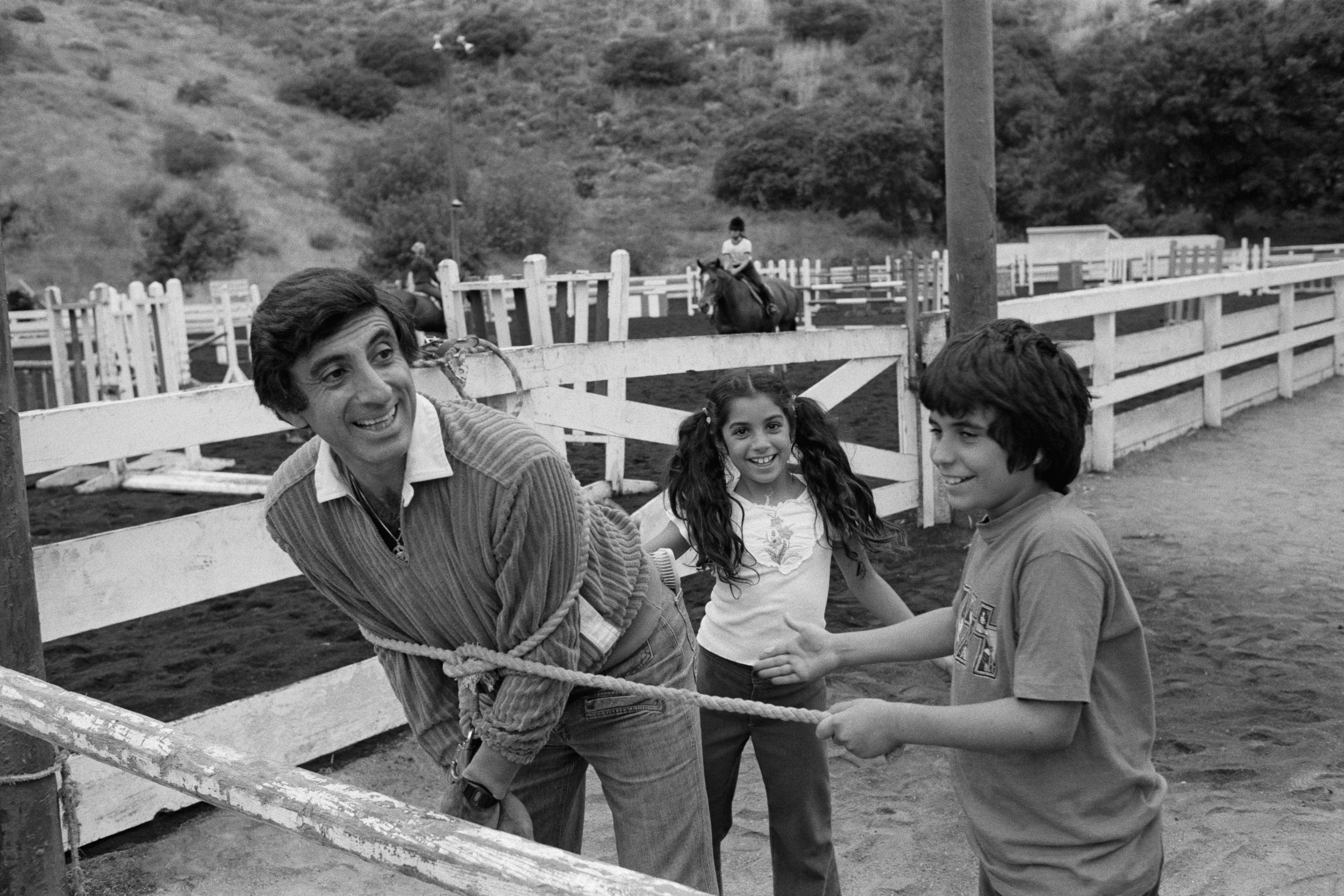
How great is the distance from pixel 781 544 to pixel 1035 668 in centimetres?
124

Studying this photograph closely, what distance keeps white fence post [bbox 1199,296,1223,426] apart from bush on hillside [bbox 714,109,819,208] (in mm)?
41816

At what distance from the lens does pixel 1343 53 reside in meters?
38.9

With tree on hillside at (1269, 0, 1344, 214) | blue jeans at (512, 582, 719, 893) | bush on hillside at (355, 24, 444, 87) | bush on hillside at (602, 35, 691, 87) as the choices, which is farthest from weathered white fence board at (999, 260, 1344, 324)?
bush on hillside at (355, 24, 444, 87)

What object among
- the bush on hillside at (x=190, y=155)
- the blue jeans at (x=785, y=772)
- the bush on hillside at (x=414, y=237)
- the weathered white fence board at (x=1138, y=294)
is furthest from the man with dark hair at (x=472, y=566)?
the bush on hillside at (x=190, y=155)

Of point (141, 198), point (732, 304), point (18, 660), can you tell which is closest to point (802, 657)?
point (18, 660)

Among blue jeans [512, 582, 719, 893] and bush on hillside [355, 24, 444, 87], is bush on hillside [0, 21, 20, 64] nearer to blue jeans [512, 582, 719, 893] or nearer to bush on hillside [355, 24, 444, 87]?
bush on hillside [355, 24, 444, 87]

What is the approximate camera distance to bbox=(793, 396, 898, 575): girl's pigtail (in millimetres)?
2926

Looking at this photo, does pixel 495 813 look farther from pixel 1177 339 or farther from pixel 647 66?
pixel 647 66

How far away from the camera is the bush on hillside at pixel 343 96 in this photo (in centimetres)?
6291

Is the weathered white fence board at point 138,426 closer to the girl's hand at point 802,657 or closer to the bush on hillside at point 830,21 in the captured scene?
the girl's hand at point 802,657

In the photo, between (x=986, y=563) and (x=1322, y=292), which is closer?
(x=986, y=563)

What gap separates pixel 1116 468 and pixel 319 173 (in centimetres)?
4838

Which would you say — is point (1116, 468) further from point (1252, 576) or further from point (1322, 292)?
point (1322, 292)

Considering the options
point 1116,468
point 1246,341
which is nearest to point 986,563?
point 1116,468
